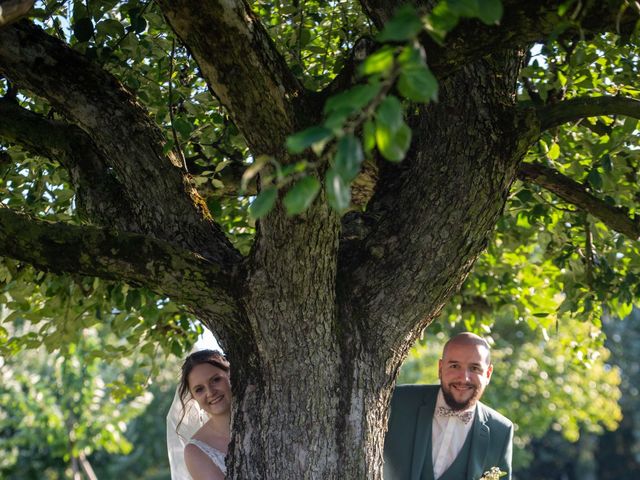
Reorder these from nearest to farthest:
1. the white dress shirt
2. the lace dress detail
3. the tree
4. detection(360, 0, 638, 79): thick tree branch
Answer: detection(360, 0, 638, 79): thick tree branch → the tree → the lace dress detail → the white dress shirt

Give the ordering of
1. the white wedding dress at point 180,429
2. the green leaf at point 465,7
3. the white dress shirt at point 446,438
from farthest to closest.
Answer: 1. the white wedding dress at point 180,429
2. the white dress shirt at point 446,438
3. the green leaf at point 465,7

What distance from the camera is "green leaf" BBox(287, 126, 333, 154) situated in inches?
81.6

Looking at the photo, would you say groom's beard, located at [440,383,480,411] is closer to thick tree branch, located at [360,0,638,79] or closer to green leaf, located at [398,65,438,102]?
thick tree branch, located at [360,0,638,79]

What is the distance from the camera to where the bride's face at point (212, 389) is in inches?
203

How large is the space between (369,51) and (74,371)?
1256cm

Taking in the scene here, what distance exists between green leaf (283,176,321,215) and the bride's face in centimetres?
315

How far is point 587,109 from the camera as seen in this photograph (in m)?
4.16

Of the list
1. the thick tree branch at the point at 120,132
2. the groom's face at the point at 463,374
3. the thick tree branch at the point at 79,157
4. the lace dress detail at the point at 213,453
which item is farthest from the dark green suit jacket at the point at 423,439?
the thick tree branch at the point at 79,157

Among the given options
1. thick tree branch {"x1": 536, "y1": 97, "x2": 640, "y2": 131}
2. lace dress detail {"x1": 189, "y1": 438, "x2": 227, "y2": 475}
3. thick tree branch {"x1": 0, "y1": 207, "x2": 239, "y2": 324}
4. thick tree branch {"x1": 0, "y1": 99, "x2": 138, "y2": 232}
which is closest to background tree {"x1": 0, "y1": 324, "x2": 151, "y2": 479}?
lace dress detail {"x1": 189, "y1": 438, "x2": 227, "y2": 475}

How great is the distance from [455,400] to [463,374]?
165 mm

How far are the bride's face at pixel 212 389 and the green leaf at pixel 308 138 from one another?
3.28m

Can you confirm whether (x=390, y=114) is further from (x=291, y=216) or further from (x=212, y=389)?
(x=212, y=389)

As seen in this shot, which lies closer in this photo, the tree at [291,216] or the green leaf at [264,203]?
the green leaf at [264,203]

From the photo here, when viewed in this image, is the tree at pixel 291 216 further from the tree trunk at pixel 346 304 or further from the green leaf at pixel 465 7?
the green leaf at pixel 465 7
